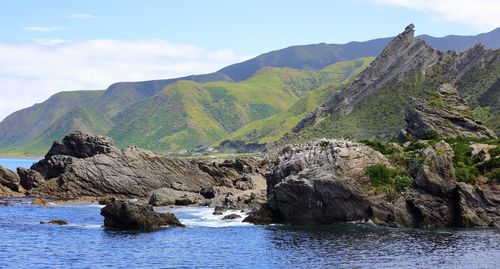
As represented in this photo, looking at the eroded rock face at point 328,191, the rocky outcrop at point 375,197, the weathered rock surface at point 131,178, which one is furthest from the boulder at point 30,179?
the eroded rock face at point 328,191

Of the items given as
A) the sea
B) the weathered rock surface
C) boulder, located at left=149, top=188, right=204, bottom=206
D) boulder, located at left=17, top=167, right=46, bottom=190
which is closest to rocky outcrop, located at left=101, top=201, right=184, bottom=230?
the sea

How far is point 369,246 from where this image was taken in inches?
3130

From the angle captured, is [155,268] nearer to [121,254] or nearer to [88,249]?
[121,254]

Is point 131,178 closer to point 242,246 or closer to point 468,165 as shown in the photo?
point 242,246

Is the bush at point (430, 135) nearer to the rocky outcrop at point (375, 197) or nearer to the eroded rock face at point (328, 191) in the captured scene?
the rocky outcrop at point (375, 197)

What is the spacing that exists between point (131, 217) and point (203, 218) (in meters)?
18.9

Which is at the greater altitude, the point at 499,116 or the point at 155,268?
the point at 499,116

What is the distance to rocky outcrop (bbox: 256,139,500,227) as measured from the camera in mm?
94812

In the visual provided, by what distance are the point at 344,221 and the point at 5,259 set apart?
47125 millimetres

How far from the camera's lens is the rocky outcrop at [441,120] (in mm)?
134750

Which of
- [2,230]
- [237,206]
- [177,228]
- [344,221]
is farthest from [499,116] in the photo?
[2,230]

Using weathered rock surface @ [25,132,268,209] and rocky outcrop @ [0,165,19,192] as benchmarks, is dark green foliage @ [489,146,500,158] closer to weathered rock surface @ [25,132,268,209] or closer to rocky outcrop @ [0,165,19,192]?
weathered rock surface @ [25,132,268,209]

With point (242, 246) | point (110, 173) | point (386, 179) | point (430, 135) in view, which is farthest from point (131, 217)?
point (430, 135)

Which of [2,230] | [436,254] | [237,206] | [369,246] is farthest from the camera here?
[237,206]
